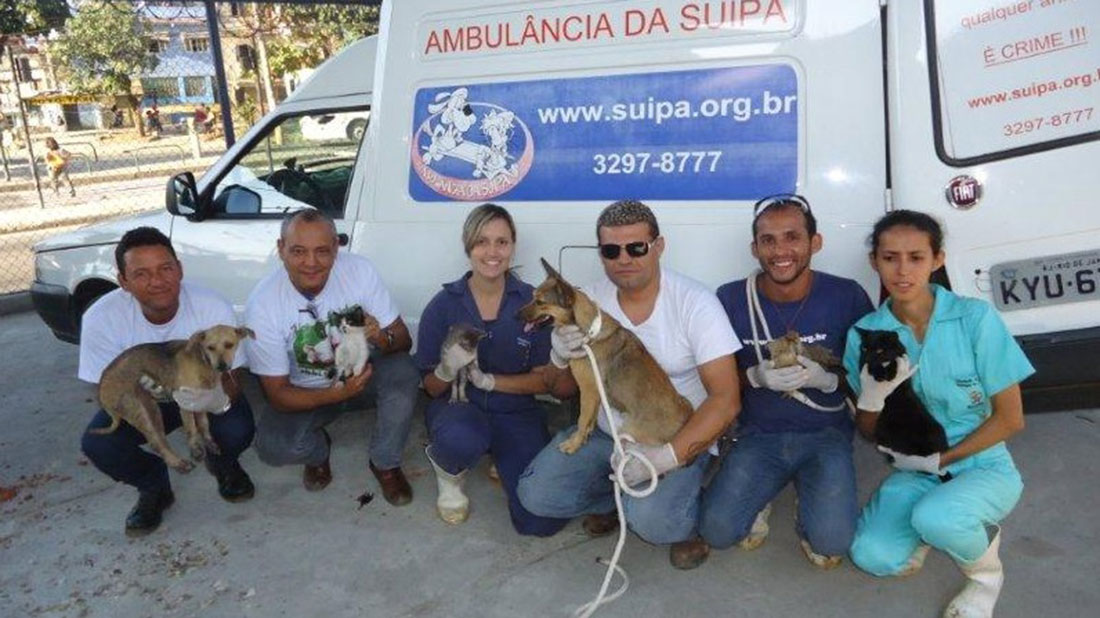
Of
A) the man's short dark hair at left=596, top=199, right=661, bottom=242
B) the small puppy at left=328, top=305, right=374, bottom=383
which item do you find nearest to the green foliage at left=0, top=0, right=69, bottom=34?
the small puppy at left=328, top=305, right=374, bottom=383

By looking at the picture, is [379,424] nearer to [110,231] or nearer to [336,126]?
[336,126]

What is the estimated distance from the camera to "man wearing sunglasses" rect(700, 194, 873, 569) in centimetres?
265

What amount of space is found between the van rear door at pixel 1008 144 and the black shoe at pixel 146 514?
3211 millimetres

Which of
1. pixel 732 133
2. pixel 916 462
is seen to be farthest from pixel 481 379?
pixel 916 462

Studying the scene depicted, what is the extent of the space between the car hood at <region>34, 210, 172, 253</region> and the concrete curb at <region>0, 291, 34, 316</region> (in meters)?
3.22

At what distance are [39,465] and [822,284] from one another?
392cm

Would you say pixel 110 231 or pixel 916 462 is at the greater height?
pixel 110 231

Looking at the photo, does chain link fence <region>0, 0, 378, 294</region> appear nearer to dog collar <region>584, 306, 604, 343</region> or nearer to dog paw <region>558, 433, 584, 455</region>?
dog paw <region>558, 433, 584, 455</region>

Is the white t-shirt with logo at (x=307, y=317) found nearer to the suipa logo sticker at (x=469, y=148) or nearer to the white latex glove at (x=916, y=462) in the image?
the suipa logo sticker at (x=469, y=148)

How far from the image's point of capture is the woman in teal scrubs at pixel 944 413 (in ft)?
7.81

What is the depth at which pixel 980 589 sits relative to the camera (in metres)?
2.41

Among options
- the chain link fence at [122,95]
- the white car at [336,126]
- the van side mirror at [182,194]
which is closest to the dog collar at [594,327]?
the white car at [336,126]

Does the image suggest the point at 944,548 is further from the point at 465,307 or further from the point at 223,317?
the point at 223,317

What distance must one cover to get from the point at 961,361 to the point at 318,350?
2.44 meters
